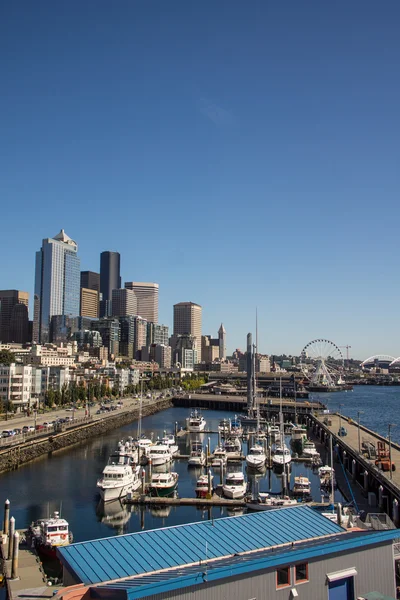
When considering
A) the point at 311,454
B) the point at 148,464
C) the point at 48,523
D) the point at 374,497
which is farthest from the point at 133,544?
the point at 311,454

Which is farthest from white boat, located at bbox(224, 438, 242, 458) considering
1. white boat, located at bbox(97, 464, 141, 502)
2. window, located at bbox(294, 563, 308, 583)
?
window, located at bbox(294, 563, 308, 583)

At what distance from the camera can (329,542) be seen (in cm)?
1508

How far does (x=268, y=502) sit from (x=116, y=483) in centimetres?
1176

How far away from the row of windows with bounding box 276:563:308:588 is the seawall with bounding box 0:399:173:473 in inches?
1730

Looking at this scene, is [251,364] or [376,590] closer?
[376,590]

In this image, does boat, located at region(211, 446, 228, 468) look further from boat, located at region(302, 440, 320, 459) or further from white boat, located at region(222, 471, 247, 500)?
white boat, located at region(222, 471, 247, 500)

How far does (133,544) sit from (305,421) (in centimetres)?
9045

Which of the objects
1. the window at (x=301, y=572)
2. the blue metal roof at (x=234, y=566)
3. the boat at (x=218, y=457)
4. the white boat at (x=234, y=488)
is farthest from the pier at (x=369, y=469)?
the window at (x=301, y=572)

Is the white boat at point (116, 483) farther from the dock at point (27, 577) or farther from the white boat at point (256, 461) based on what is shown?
the white boat at point (256, 461)

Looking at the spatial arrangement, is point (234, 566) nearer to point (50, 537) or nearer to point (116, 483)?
point (50, 537)

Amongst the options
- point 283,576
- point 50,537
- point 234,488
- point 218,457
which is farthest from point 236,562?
point 218,457

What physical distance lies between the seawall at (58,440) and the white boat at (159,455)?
1250cm

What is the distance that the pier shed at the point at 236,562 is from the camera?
1301 centimetres

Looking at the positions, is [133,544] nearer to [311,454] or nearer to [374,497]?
[374,497]
